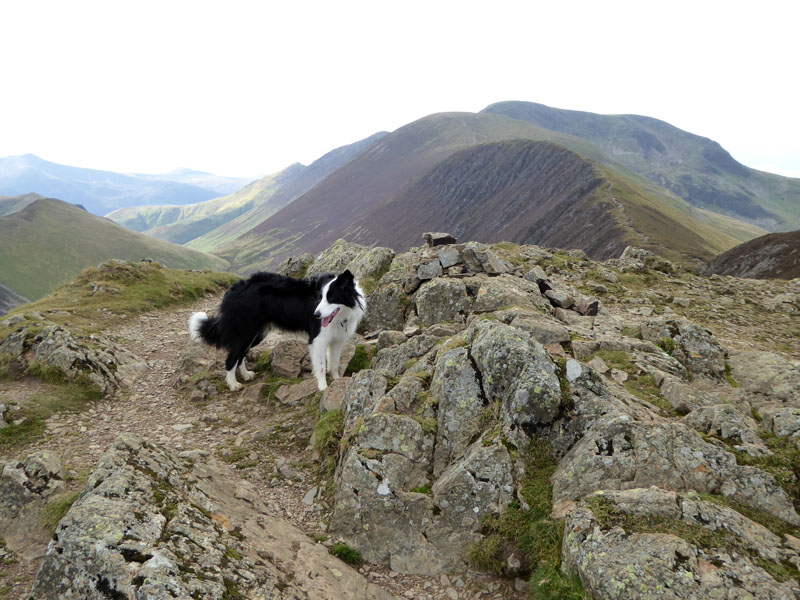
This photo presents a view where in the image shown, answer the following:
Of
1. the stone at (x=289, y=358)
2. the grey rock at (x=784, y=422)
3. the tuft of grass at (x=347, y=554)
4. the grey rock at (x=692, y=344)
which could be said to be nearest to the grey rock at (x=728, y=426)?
the grey rock at (x=784, y=422)

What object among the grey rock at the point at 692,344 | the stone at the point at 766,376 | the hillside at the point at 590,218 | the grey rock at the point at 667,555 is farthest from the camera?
the hillside at the point at 590,218

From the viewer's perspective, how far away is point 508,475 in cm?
680

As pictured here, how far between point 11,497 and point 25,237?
252 m

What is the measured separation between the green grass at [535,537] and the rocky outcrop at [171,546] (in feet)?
5.67

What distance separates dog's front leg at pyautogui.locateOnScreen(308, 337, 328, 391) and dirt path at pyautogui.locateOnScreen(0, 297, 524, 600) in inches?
34.3

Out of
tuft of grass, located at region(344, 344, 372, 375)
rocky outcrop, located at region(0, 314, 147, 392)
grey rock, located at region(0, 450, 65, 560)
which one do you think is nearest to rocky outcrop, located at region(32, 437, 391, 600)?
grey rock, located at region(0, 450, 65, 560)

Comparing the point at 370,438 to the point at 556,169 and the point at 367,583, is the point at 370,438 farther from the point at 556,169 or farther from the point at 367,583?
the point at 556,169

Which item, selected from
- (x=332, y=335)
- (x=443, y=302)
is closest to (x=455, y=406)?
(x=332, y=335)

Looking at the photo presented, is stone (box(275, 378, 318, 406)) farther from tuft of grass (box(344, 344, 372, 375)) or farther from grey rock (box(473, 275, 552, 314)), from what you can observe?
grey rock (box(473, 275, 552, 314))

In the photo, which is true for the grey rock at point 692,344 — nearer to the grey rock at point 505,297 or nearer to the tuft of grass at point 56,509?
the grey rock at point 505,297

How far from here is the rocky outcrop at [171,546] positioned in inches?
185

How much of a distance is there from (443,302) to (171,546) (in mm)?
10306

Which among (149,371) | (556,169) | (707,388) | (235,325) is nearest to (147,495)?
(235,325)

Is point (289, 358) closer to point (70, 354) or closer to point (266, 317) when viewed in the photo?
point (266, 317)
